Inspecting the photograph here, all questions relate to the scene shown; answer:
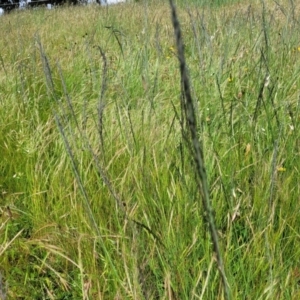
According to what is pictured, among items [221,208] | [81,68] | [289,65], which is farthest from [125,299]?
[81,68]

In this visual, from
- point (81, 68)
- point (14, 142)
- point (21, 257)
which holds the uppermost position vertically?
point (81, 68)

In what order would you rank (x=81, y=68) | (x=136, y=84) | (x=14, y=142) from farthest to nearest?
(x=81, y=68)
(x=136, y=84)
(x=14, y=142)

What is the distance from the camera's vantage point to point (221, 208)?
1.12 m

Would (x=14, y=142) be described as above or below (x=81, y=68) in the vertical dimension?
below

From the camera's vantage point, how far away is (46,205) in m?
1.37

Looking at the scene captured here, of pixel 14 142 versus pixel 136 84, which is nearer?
pixel 14 142

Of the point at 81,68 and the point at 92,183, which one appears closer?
the point at 92,183

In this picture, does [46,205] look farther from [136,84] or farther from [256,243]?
[136,84]

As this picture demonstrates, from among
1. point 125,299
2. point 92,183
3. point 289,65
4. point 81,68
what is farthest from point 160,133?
point 81,68

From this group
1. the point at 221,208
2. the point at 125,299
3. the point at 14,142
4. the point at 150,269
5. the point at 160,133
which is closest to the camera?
the point at 125,299

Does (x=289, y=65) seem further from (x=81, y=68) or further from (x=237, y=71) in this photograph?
(x=81, y=68)

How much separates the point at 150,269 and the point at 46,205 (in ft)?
1.71

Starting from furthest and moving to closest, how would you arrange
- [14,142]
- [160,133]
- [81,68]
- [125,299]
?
[81,68] → [14,142] → [160,133] → [125,299]

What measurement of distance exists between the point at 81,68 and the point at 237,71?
109 cm
